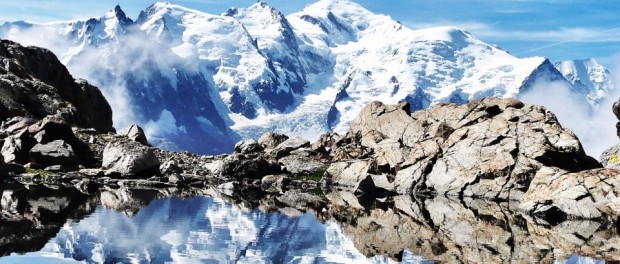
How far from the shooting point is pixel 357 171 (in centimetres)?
10294

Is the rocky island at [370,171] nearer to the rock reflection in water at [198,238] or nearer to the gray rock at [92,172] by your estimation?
the gray rock at [92,172]

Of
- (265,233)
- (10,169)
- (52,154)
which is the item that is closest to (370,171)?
(52,154)

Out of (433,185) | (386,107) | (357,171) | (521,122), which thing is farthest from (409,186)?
(386,107)

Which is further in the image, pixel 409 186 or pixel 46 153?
pixel 409 186

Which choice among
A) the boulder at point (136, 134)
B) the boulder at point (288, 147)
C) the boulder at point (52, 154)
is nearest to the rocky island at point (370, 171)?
the boulder at point (52, 154)

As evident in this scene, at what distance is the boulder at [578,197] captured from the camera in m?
66.6

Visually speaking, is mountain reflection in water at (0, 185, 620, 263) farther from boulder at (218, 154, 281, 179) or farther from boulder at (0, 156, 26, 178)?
boulder at (218, 154, 281, 179)

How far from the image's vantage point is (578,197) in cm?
6875

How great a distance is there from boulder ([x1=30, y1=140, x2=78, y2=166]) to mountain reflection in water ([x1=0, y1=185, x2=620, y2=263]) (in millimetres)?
15715

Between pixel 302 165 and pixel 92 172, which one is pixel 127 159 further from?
pixel 302 165

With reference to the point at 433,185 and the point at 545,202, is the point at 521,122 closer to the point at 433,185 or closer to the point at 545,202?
the point at 433,185

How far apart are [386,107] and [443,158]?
3730cm

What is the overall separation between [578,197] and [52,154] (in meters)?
55.8

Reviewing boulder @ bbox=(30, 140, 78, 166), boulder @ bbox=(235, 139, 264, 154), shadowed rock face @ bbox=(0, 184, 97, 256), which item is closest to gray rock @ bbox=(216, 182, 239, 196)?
boulder @ bbox=(30, 140, 78, 166)
